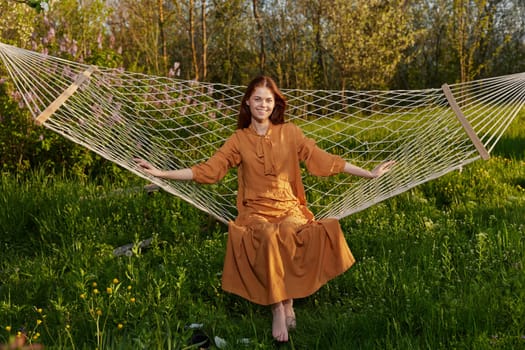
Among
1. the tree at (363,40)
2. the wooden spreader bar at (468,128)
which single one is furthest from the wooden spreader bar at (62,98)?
the tree at (363,40)

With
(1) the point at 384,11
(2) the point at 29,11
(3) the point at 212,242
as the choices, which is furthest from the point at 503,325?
(1) the point at 384,11

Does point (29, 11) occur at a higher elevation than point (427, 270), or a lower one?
higher

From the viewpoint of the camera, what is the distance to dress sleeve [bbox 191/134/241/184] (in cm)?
247

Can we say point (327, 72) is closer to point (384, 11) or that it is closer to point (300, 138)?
point (384, 11)

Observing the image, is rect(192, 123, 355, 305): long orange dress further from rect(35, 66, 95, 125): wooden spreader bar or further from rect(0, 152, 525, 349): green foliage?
rect(35, 66, 95, 125): wooden spreader bar

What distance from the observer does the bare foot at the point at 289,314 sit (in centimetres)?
227

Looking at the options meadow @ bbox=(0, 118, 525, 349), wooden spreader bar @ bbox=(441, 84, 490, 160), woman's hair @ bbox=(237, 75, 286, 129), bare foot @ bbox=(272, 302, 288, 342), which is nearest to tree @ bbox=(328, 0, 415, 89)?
meadow @ bbox=(0, 118, 525, 349)

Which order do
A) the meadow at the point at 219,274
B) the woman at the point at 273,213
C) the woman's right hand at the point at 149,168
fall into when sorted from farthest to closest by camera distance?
the woman's right hand at the point at 149,168, the woman at the point at 273,213, the meadow at the point at 219,274

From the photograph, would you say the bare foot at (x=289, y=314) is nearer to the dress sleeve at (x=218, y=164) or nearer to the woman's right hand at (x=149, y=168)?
the dress sleeve at (x=218, y=164)

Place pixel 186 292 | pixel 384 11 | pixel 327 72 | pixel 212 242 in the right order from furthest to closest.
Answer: pixel 327 72 → pixel 384 11 → pixel 212 242 → pixel 186 292

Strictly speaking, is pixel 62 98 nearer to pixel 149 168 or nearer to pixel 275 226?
pixel 149 168

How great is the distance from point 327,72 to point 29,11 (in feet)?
18.8

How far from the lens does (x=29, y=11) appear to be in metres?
4.88

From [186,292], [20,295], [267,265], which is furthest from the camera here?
[20,295]
